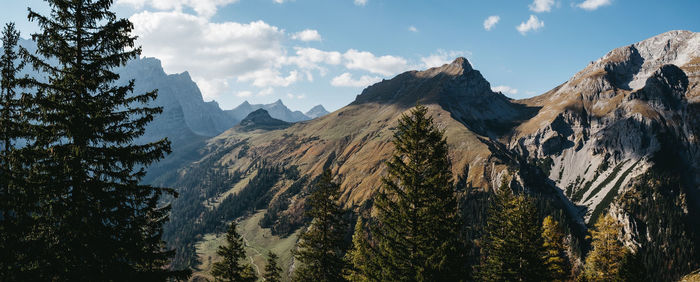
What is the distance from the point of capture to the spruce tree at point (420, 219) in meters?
18.9

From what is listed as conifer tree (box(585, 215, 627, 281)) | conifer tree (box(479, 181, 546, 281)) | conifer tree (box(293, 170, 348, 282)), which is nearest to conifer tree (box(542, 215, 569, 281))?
conifer tree (box(479, 181, 546, 281))

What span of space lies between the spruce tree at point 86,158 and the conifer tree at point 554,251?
3158 centimetres

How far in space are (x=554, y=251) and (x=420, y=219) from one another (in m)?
20.7

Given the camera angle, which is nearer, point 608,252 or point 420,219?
point 420,219

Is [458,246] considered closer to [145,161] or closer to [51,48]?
[145,161]

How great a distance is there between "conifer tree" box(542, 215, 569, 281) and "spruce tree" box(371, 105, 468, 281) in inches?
666

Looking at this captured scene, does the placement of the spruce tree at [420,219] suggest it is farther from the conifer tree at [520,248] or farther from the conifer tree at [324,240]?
the conifer tree at [520,248]

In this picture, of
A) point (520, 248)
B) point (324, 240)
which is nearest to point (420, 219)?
point (324, 240)

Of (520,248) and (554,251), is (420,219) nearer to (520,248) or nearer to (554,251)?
(520,248)

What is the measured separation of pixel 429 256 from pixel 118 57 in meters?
18.1

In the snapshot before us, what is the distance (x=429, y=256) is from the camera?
61.9ft

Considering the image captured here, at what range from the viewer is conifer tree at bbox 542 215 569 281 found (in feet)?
105

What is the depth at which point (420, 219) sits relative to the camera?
19.6m

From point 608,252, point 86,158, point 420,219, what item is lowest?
point 608,252
